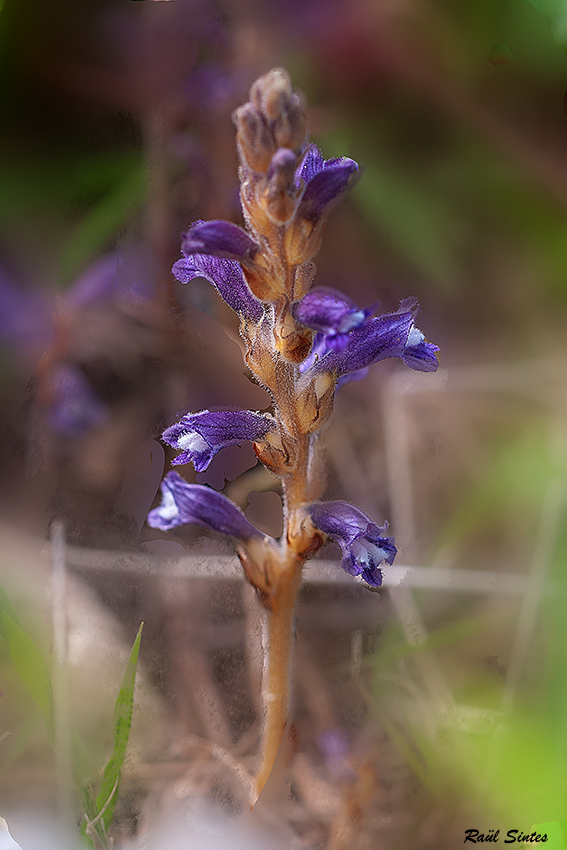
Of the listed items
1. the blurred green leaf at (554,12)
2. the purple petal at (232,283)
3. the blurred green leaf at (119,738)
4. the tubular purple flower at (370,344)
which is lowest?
the blurred green leaf at (119,738)

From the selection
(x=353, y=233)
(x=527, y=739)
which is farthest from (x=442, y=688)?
(x=353, y=233)

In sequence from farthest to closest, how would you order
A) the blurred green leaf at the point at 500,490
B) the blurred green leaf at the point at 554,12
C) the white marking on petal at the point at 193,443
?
the blurred green leaf at the point at 500,490 → the blurred green leaf at the point at 554,12 → the white marking on petal at the point at 193,443

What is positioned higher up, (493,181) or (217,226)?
(493,181)

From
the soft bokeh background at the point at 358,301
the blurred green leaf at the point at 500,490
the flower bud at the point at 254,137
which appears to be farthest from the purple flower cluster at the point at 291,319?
the blurred green leaf at the point at 500,490

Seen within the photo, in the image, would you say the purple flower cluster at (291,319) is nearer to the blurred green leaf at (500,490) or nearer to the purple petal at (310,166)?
the purple petal at (310,166)

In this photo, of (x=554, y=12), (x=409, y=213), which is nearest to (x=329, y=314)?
(x=409, y=213)

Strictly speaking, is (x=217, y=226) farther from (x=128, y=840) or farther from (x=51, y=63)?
(x=128, y=840)

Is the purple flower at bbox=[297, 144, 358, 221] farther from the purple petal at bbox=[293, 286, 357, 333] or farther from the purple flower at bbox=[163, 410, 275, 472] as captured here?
the purple flower at bbox=[163, 410, 275, 472]
